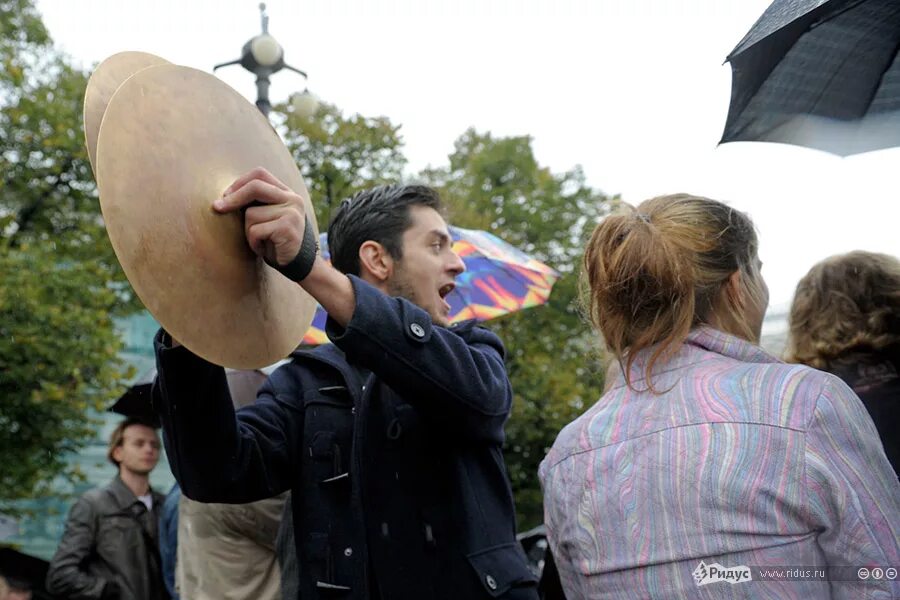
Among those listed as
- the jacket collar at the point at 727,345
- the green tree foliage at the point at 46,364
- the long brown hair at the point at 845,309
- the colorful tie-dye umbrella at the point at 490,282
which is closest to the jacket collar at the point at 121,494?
the colorful tie-dye umbrella at the point at 490,282

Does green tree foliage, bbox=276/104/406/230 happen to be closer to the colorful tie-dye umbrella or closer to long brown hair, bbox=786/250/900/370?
the colorful tie-dye umbrella

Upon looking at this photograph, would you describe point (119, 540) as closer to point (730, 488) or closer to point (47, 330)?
point (730, 488)

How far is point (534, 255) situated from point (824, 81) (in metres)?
18.9

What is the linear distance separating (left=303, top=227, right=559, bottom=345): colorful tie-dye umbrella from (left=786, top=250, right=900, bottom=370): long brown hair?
241 centimetres

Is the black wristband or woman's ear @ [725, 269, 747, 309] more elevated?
the black wristband

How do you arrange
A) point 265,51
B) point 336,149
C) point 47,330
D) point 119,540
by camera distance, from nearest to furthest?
point 119,540 < point 265,51 < point 47,330 < point 336,149

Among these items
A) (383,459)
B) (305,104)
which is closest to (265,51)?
(305,104)

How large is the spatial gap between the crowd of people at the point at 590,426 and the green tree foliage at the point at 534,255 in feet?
42.1

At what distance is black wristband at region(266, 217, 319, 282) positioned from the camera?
173 cm

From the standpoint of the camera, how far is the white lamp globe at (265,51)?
8.08m

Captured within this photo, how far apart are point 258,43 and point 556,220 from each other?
14654 mm

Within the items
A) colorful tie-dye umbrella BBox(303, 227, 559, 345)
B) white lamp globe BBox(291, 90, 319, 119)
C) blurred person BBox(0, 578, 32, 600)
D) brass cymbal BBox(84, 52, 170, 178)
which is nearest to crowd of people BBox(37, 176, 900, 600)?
brass cymbal BBox(84, 52, 170, 178)

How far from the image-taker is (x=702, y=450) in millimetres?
1673

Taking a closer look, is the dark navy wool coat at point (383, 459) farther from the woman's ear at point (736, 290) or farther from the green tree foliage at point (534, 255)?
the green tree foliage at point (534, 255)
